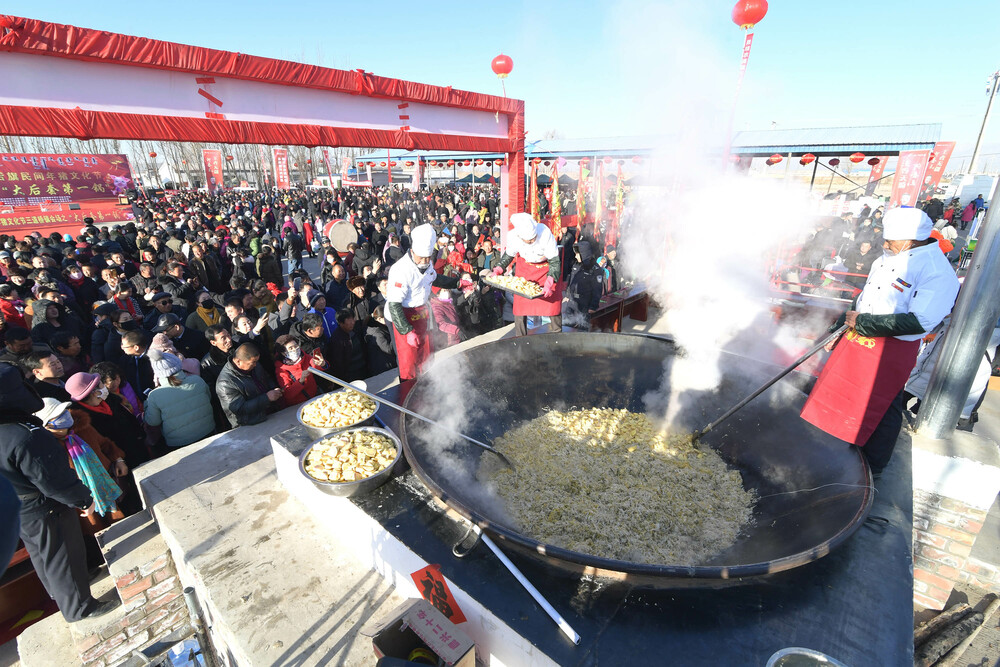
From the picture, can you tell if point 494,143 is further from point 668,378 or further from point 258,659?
point 258,659

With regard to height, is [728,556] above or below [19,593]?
above

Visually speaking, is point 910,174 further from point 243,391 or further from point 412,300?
point 243,391

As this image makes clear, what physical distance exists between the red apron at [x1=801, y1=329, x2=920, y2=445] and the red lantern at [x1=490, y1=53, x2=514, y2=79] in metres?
6.86

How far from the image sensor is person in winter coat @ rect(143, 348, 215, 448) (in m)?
3.82

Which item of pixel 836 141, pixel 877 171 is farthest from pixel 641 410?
pixel 877 171

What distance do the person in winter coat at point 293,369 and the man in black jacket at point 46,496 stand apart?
1.73m

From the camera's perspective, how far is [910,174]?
14234 millimetres

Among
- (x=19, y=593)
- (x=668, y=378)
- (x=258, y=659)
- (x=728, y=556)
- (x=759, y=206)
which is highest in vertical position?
(x=759, y=206)

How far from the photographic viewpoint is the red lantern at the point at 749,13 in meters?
4.10

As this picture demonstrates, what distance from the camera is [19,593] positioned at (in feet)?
11.8

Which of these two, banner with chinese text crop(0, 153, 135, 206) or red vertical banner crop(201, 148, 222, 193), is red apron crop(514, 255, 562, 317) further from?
→ red vertical banner crop(201, 148, 222, 193)

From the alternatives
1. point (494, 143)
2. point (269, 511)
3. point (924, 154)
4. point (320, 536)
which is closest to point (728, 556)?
point (320, 536)

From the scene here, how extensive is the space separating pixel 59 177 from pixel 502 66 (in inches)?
804

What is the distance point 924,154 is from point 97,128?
66.4 ft
